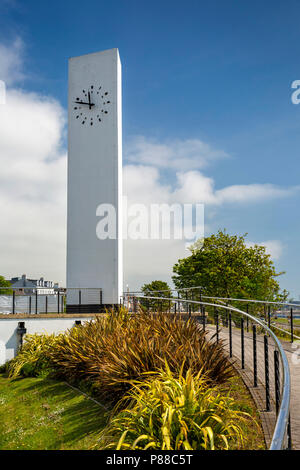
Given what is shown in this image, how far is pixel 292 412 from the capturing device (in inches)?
219

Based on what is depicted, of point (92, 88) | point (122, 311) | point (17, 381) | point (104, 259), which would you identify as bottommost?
point (17, 381)

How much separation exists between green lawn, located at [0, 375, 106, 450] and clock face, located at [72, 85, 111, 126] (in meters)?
12.6

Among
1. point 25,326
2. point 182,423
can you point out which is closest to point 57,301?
point 25,326

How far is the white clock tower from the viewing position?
17516mm

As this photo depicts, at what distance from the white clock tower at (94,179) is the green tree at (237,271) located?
592 inches

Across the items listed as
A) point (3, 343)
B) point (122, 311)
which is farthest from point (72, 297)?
point (122, 311)

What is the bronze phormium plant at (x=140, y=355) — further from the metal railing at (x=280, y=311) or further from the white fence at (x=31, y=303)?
the white fence at (x=31, y=303)

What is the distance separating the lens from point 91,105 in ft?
61.0

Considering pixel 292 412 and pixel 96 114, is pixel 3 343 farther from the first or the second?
pixel 292 412

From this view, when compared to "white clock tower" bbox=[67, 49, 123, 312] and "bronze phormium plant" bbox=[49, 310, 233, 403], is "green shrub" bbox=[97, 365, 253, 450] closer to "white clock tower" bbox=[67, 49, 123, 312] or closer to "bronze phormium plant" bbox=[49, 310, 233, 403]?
"bronze phormium plant" bbox=[49, 310, 233, 403]

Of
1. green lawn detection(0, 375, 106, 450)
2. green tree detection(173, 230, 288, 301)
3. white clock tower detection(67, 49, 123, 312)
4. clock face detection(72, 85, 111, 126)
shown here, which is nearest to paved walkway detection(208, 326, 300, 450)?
green lawn detection(0, 375, 106, 450)

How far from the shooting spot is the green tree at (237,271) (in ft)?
101

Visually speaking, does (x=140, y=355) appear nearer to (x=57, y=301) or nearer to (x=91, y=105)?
(x=57, y=301)

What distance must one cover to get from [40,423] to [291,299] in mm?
27755
